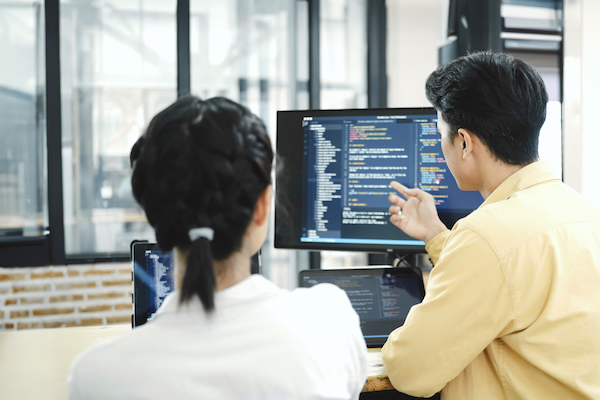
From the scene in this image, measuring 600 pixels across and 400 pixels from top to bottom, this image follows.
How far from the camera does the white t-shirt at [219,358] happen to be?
0.54m

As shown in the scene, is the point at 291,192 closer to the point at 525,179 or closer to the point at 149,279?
the point at 149,279

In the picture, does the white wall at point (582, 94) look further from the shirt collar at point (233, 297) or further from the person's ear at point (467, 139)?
the shirt collar at point (233, 297)

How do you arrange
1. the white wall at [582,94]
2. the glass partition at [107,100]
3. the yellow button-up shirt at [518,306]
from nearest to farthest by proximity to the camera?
the yellow button-up shirt at [518,306] → the white wall at [582,94] → the glass partition at [107,100]

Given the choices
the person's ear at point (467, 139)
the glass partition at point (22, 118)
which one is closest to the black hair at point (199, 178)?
Answer: the person's ear at point (467, 139)

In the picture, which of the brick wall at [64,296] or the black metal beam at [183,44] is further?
the black metal beam at [183,44]

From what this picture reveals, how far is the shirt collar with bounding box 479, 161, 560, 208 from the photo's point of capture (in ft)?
2.96

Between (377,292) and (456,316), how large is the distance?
0.43 meters

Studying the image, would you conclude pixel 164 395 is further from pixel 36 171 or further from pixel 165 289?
pixel 36 171

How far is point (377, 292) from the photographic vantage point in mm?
1236

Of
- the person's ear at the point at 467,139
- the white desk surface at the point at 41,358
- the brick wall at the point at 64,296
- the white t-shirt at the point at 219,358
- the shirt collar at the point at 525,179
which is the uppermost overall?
the person's ear at the point at 467,139

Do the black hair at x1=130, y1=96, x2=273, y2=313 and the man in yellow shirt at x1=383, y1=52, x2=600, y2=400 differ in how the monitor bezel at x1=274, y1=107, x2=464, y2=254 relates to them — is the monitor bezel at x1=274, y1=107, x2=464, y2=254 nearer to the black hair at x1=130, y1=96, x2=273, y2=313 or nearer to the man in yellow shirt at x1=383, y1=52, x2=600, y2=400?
the man in yellow shirt at x1=383, y1=52, x2=600, y2=400

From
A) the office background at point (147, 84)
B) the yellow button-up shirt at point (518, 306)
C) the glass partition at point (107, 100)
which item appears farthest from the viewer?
the glass partition at point (107, 100)

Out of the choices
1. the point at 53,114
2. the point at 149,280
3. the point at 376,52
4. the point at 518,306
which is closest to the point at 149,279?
the point at 149,280

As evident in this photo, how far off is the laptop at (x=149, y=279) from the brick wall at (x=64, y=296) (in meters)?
1.54
